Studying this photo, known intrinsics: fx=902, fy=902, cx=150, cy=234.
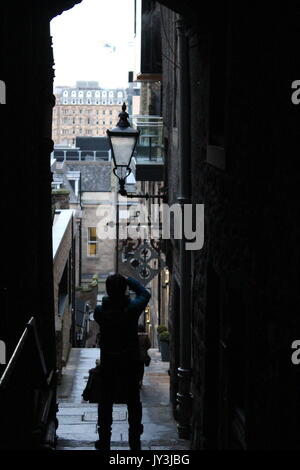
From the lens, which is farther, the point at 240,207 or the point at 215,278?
the point at 215,278

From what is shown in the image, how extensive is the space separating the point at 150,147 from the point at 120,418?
7.02m

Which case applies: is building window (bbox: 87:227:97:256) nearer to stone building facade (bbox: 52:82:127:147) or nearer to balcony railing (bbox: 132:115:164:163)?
balcony railing (bbox: 132:115:164:163)

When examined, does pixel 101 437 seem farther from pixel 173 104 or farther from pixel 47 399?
pixel 173 104

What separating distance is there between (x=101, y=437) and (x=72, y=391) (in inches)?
357

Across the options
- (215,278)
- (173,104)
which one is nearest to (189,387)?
(215,278)

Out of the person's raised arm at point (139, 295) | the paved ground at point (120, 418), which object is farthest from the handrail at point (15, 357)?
the paved ground at point (120, 418)

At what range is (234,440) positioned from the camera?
697cm

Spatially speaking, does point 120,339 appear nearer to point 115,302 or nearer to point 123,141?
point 115,302

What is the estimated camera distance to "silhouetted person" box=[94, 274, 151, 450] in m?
7.27

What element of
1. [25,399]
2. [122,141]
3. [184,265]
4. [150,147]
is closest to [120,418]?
[184,265]

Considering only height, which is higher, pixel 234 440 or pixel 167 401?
pixel 234 440

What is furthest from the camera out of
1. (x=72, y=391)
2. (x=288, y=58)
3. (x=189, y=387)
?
(x=72, y=391)

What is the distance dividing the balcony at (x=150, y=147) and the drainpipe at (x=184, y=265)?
19.4 ft
